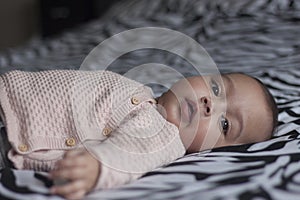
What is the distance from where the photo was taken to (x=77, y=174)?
3.00 ft

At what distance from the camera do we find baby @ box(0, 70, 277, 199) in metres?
0.98

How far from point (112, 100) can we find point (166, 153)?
181 millimetres

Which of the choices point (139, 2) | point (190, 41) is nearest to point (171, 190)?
point (190, 41)

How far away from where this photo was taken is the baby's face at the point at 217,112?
1251 millimetres

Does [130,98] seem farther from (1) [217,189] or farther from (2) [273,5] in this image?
(2) [273,5]

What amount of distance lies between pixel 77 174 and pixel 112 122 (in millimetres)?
272

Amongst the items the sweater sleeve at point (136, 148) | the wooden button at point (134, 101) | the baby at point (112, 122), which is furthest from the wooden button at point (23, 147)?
the wooden button at point (134, 101)

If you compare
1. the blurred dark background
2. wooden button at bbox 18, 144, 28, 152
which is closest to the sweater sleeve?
wooden button at bbox 18, 144, 28, 152

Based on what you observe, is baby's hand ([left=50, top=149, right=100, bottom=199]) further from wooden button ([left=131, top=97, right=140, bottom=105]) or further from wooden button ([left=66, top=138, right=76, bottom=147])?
wooden button ([left=131, top=97, right=140, bottom=105])

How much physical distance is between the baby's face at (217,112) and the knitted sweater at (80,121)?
0.07 metres

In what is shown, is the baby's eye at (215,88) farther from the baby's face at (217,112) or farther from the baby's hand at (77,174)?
the baby's hand at (77,174)

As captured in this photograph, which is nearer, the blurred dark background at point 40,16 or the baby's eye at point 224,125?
the baby's eye at point 224,125

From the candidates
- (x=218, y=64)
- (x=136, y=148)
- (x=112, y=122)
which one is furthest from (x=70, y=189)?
(x=218, y=64)

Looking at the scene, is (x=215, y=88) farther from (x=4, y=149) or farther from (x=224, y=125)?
(x=4, y=149)
